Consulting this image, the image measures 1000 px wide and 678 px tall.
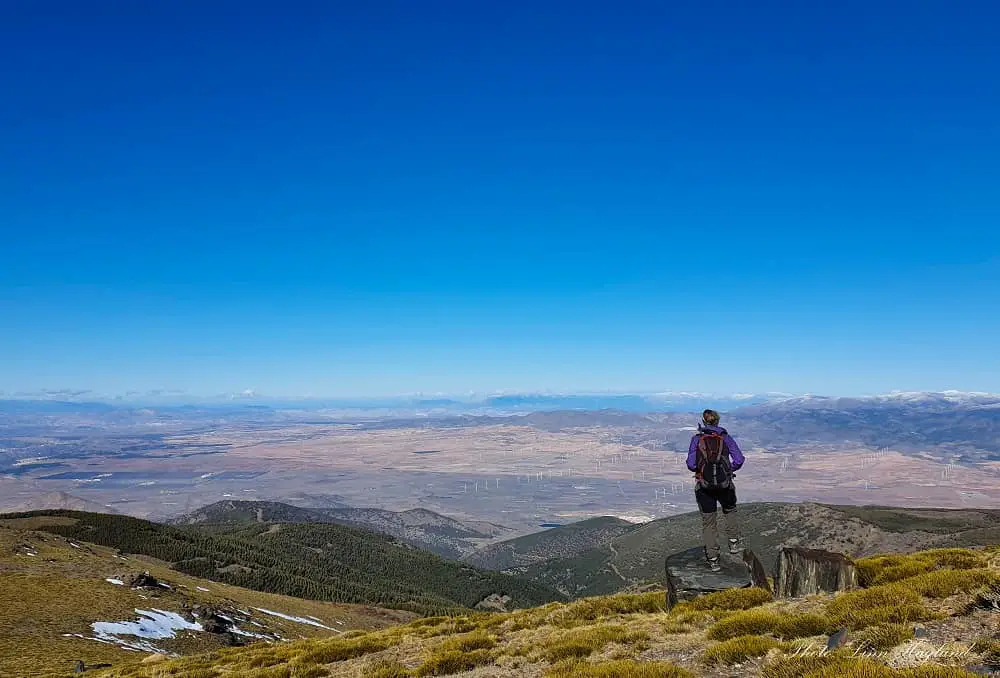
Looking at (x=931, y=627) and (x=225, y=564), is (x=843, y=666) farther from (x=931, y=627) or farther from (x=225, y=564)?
(x=225, y=564)

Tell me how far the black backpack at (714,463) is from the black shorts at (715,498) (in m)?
0.15

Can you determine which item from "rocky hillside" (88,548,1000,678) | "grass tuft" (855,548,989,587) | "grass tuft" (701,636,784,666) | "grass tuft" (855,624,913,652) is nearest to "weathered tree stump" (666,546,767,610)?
"rocky hillside" (88,548,1000,678)

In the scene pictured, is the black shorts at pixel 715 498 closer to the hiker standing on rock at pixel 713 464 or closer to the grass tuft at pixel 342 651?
the hiker standing on rock at pixel 713 464

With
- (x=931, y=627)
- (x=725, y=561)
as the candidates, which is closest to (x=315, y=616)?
(x=725, y=561)

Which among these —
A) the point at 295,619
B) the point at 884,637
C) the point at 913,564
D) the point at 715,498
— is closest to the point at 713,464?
A: the point at 715,498

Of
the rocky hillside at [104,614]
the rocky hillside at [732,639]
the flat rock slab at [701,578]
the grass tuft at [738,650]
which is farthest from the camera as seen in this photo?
the rocky hillside at [104,614]

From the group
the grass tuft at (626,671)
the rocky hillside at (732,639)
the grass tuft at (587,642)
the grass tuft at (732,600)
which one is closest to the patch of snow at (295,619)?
the rocky hillside at (732,639)

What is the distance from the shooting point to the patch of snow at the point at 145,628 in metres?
40.2

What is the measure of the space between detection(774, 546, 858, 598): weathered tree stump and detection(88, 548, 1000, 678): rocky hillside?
0.69 metres

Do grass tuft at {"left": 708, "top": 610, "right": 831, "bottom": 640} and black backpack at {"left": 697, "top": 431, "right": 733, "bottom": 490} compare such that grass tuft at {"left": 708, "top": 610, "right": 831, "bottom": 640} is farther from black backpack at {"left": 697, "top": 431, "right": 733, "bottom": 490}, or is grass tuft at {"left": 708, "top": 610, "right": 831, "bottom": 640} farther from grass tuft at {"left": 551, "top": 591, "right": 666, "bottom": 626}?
grass tuft at {"left": 551, "top": 591, "right": 666, "bottom": 626}

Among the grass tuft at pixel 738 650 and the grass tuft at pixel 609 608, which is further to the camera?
the grass tuft at pixel 609 608

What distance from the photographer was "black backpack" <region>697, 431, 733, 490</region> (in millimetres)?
16641

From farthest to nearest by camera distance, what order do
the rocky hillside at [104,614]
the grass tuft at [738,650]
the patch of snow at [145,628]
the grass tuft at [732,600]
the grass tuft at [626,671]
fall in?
the patch of snow at [145,628], the rocky hillside at [104,614], the grass tuft at [732,600], the grass tuft at [738,650], the grass tuft at [626,671]

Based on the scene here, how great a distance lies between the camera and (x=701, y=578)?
18.0 metres
